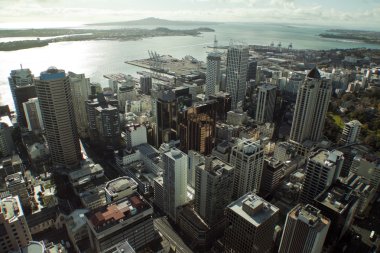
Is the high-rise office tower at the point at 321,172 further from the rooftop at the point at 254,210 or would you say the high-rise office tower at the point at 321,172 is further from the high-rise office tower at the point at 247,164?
the rooftop at the point at 254,210

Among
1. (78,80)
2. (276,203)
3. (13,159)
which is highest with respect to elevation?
(78,80)

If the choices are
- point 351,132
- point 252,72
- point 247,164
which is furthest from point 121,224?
point 252,72

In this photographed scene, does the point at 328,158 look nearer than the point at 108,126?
Yes

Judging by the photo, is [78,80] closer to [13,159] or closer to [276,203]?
[13,159]

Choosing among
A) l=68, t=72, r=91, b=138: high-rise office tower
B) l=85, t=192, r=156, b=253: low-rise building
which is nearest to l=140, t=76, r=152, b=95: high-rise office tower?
l=68, t=72, r=91, b=138: high-rise office tower

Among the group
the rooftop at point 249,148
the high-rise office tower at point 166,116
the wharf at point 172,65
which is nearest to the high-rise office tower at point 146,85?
the wharf at point 172,65

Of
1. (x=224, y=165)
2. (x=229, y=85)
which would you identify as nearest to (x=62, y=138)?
(x=224, y=165)

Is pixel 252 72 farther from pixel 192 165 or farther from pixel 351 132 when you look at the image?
pixel 192 165
